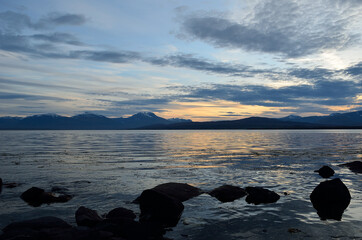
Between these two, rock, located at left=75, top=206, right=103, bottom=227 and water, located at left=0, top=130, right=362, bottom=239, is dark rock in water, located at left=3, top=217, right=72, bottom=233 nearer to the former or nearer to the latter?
rock, located at left=75, top=206, right=103, bottom=227

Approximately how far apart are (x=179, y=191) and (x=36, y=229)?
354 inches

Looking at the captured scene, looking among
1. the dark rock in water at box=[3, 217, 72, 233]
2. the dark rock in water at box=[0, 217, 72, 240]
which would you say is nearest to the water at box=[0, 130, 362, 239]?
A: the dark rock in water at box=[3, 217, 72, 233]

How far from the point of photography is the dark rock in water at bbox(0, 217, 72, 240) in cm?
1016

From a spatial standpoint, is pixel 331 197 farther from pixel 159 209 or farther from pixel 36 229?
pixel 36 229

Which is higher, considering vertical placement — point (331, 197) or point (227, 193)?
point (331, 197)

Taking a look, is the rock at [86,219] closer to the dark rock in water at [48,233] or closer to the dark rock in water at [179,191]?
the dark rock in water at [48,233]

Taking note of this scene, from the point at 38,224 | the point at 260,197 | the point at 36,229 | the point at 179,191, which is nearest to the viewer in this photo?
the point at 36,229

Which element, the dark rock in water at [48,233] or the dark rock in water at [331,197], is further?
the dark rock in water at [331,197]

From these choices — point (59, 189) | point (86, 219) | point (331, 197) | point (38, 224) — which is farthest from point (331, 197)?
point (59, 189)

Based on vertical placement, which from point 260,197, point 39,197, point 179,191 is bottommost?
point 39,197

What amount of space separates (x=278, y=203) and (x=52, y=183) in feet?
58.3

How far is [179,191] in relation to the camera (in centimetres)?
1797

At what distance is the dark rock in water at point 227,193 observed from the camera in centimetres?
1757

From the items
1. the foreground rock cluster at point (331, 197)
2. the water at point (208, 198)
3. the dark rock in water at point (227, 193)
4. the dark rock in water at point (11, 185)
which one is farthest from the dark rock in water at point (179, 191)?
the dark rock in water at point (11, 185)
